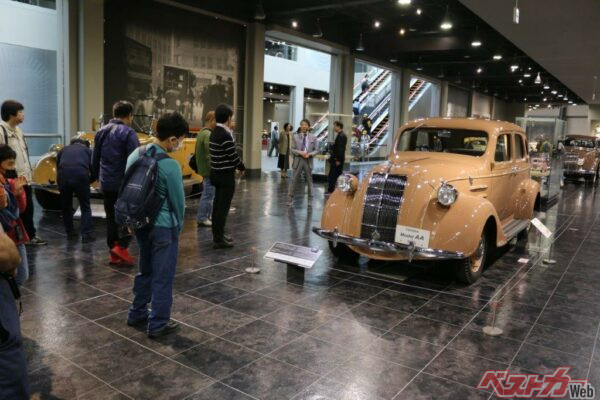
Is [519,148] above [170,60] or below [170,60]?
below

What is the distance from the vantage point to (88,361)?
10.8 ft

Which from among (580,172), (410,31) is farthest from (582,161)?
(410,31)

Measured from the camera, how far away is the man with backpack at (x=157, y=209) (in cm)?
346

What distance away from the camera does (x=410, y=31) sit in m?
16.9

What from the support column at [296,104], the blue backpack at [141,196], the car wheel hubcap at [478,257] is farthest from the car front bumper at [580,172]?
the blue backpack at [141,196]

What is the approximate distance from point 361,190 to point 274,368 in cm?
261

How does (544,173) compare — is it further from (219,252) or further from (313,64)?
(313,64)

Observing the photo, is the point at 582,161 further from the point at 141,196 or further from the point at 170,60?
the point at 141,196

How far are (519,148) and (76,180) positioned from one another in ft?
19.9

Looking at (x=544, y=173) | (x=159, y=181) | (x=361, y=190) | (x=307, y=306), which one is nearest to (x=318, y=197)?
(x=544, y=173)

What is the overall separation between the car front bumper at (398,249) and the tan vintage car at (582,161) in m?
13.7

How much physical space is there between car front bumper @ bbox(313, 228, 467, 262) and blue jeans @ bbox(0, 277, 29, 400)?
3419mm

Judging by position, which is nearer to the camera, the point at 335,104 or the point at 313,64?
the point at 335,104

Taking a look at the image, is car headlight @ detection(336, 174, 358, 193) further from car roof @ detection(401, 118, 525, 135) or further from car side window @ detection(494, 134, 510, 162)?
car side window @ detection(494, 134, 510, 162)
